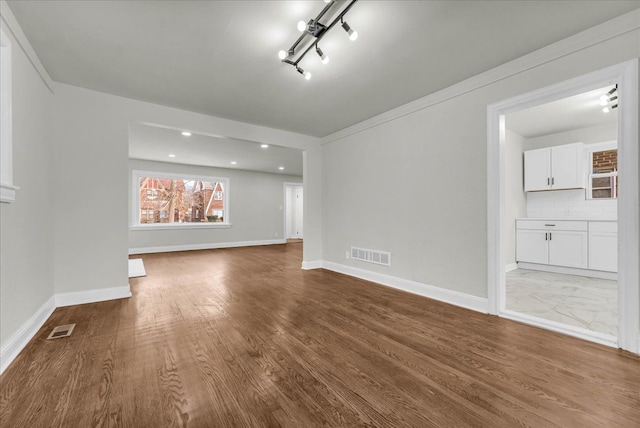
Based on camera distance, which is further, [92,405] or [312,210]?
[312,210]

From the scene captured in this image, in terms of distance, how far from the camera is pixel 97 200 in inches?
125

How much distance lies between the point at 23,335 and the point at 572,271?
7026mm

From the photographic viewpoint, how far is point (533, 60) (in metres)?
2.41

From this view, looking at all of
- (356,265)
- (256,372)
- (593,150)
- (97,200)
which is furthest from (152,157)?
(593,150)

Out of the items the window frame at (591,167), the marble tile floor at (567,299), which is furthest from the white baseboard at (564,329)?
the window frame at (591,167)

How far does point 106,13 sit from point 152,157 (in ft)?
18.0

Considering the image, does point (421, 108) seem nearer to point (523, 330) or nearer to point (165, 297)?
point (523, 330)

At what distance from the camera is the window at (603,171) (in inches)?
174

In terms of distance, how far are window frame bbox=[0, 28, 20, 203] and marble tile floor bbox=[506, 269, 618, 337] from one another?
4.63 meters

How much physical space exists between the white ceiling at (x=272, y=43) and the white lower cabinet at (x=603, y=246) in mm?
3452

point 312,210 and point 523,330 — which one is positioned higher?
point 312,210

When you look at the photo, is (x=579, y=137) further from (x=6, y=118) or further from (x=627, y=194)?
(x=6, y=118)

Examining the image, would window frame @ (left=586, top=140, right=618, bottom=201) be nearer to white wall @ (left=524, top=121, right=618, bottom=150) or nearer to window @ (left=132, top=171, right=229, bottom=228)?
white wall @ (left=524, top=121, right=618, bottom=150)

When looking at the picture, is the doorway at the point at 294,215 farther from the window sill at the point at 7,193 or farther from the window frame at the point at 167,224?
the window sill at the point at 7,193
